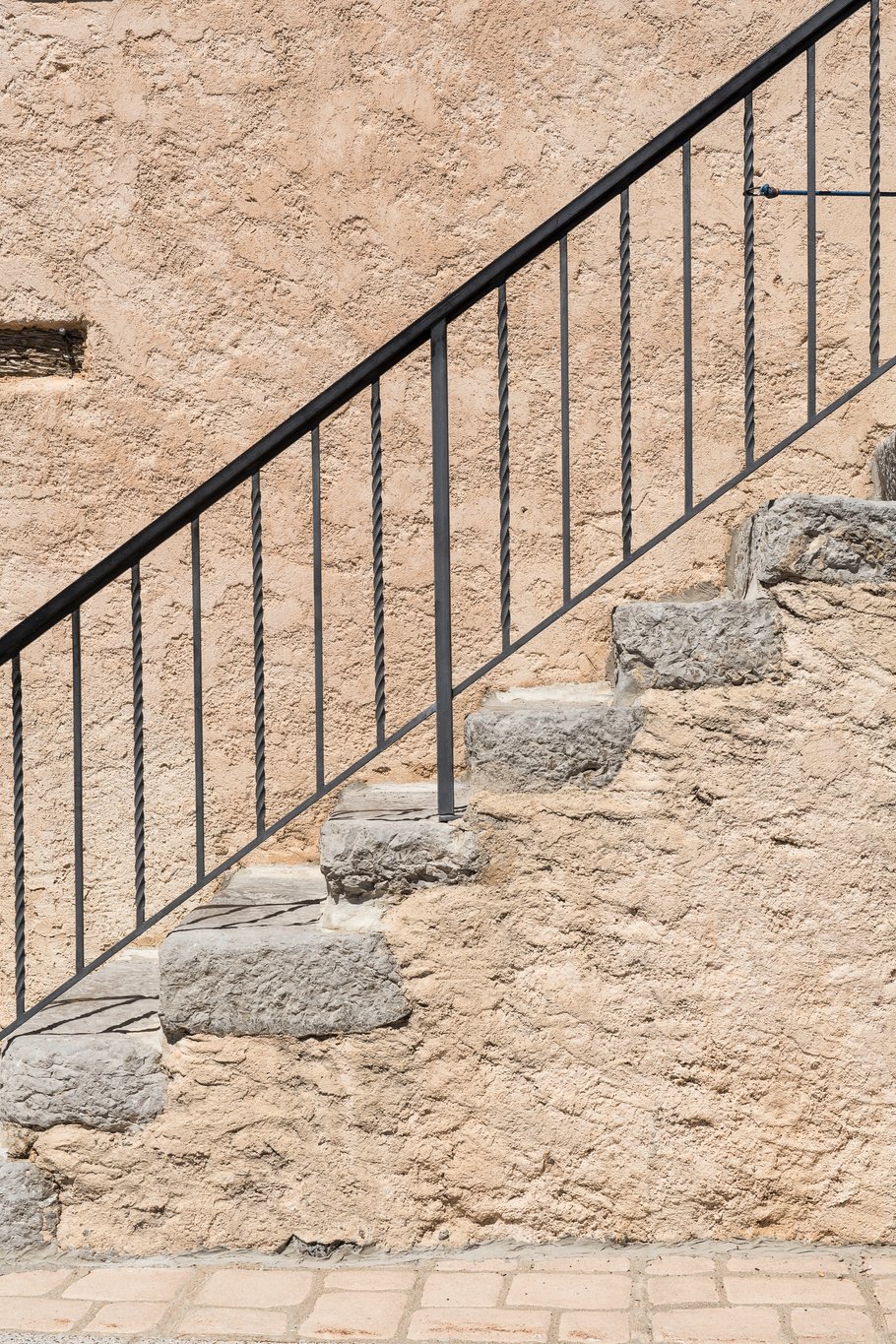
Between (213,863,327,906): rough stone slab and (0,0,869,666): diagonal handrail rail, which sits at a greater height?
(0,0,869,666): diagonal handrail rail

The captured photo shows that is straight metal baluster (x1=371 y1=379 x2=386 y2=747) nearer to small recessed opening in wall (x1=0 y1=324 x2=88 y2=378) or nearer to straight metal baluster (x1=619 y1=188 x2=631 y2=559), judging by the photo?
straight metal baluster (x1=619 y1=188 x2=631 y2=559)

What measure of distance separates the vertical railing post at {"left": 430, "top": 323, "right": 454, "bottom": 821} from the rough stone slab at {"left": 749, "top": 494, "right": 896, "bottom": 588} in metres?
0.67

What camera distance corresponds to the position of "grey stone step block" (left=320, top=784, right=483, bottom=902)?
258cm

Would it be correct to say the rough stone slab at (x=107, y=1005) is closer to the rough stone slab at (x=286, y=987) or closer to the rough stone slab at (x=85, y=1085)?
the rough stone slab at (x=85, y=1085)

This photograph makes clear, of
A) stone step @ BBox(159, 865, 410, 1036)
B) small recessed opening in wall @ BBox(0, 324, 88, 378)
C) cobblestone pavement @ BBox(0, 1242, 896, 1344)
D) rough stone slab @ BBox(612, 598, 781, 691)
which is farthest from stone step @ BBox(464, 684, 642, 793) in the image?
small recessed opening in wall @ BBox(0, 324, 88, 378)

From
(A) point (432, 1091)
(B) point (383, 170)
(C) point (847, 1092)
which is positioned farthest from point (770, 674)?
(B) point (383, 170)

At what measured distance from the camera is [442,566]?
268 cm

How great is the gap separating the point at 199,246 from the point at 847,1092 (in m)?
2.87

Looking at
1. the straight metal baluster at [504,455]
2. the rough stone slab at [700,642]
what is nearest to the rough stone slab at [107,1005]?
the straight metal baluster at [504,455]

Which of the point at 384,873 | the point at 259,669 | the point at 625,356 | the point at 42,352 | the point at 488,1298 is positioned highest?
the point at 42,352

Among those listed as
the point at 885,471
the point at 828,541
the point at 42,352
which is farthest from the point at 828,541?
the point at 42,352

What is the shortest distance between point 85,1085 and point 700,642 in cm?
156

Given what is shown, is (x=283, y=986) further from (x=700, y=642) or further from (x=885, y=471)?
(x=885, y=471)

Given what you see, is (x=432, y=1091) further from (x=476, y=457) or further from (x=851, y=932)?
(x=476, y=457)
